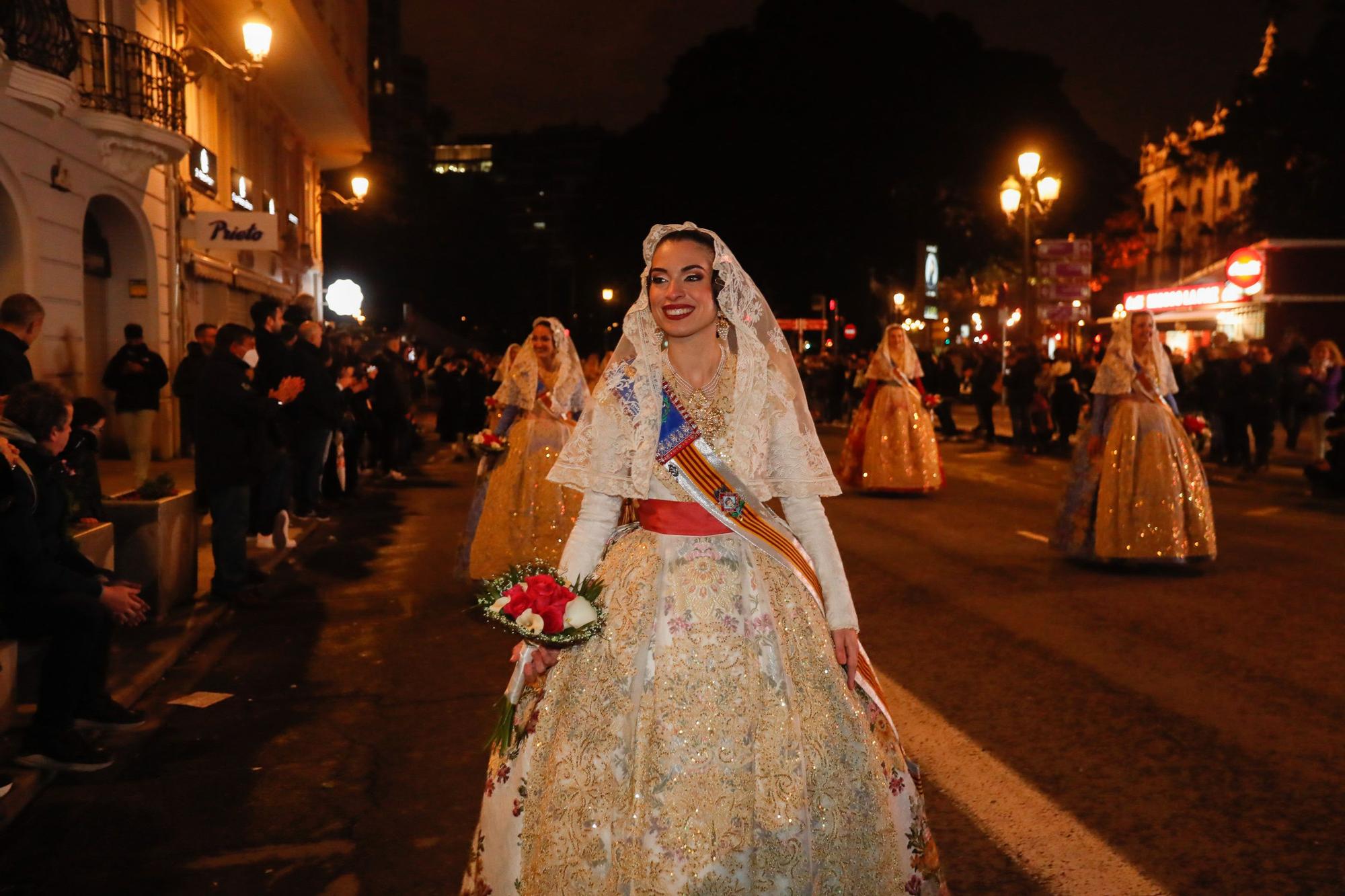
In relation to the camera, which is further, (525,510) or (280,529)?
(280,529)

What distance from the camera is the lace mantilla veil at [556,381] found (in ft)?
29.2

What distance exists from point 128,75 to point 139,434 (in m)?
4.70

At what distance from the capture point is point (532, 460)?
8.70 metres

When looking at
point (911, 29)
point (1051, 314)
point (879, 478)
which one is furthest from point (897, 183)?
point (879, 478)

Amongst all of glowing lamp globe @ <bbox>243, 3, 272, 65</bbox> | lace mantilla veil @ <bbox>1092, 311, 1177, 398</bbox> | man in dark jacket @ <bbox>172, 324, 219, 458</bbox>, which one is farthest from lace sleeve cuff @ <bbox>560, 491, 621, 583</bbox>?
glowing lamp globe @ <bbox>243, 3, 272, 65</bbox>

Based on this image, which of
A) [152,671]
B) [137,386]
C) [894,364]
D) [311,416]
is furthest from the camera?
[894,364]

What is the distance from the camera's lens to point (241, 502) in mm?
8672

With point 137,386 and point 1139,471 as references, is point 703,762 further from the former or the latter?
point 137,386

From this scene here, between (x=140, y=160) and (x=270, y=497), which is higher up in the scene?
(x=140, y=160)

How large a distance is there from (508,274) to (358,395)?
209 feet

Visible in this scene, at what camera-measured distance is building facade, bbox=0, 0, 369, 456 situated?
1319cm

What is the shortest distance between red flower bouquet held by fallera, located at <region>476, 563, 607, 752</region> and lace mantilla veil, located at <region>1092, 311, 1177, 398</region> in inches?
281

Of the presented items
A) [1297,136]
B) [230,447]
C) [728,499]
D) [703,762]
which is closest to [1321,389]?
[230,447]

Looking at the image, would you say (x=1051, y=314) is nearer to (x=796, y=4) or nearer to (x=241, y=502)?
(x=241, y=502)
